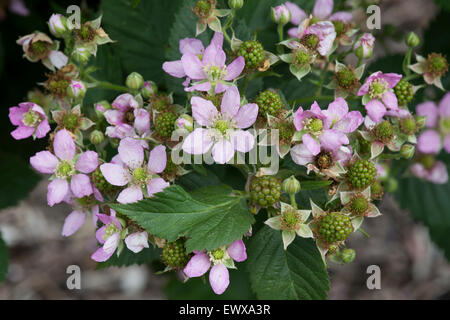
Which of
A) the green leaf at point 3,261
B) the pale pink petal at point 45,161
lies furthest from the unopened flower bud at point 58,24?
the green leaf at point 3,261

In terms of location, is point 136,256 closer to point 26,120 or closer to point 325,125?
point 26,120

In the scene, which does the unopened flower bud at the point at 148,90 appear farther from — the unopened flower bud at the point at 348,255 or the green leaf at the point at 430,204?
the green leaf at the point at 430,204

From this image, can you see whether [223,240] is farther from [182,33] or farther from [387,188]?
[387,188]

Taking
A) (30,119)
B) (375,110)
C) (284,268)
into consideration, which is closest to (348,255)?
(284,268)

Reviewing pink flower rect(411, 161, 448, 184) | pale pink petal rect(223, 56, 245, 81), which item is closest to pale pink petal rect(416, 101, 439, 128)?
pink flower rect(411, 161, 448, 184)

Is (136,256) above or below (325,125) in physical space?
below

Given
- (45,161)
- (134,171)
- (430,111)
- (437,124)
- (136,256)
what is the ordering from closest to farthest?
1. (134,171)
2. (45,161)
3. (136,256)
4. (430,111)
5. (437,124)

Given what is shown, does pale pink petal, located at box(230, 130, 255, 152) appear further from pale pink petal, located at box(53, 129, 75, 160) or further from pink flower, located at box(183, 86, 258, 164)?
pale pink petal, located at box(53, 129, 75, 160)
